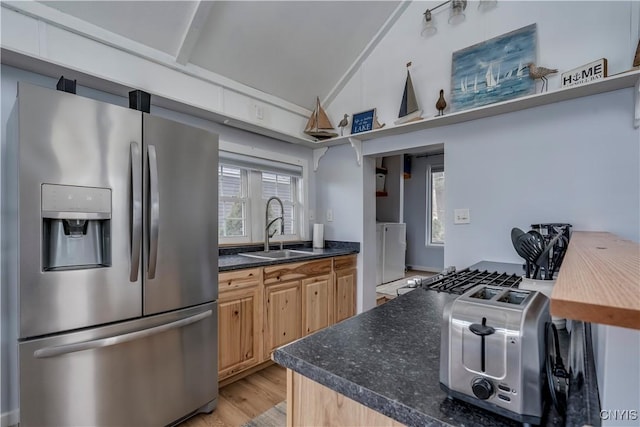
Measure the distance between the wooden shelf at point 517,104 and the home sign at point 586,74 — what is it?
0.05 meters

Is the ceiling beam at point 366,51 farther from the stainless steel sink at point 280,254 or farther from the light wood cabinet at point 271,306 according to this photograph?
the light wood cabinet at point 271,306

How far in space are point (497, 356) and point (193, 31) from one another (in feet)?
8.03

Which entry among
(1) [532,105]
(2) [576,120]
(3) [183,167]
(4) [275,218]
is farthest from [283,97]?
(2) [576,120]

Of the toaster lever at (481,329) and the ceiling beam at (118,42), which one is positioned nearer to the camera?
the toaster lever at (481,329)

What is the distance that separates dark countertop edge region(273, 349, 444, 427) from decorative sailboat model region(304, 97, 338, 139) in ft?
8.50

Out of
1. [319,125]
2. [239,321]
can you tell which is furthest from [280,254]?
[319,125]

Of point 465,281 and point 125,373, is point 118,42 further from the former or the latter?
point 465,281

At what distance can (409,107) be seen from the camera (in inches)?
103

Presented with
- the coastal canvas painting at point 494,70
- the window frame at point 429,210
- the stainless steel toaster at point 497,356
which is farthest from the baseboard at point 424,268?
the stainless steel toaster at point 497,356

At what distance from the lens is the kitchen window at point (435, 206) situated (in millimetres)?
5996

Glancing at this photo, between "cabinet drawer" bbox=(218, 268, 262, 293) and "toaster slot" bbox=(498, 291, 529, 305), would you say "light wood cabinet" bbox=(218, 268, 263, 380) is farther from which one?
"toaster slot" bbox=(498, 291, 529, 305)

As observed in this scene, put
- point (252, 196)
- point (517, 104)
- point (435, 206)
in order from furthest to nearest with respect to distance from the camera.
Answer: point (435, 206)
point (252, 196)
point (517, 104)

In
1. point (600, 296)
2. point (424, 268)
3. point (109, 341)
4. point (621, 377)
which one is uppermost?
point (600, 296)

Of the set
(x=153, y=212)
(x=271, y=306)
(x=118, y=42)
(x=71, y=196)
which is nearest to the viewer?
(x=71, y=196)
